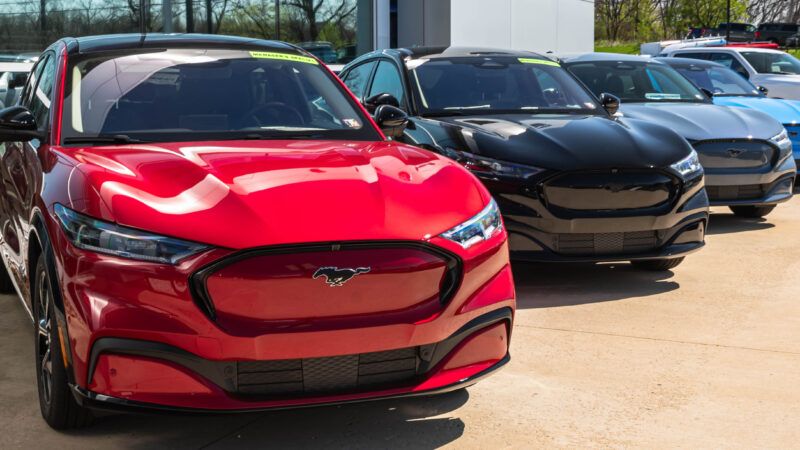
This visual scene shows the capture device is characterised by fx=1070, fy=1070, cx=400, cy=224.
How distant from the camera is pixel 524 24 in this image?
2920 centimetres

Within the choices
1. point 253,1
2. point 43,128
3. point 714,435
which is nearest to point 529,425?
point 714,435

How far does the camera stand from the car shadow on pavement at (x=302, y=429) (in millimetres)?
3912

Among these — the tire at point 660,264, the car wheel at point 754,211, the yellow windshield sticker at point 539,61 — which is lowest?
the car wheel at point 754,211

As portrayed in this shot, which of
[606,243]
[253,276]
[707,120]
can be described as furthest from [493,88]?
[253,276]

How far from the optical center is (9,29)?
14.6 meters

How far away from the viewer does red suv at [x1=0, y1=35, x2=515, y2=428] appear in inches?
134

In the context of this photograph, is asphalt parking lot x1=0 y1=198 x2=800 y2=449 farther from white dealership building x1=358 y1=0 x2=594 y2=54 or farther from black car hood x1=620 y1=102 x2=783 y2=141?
white dealership building x1=358 y1=0 x2=594 y2=54

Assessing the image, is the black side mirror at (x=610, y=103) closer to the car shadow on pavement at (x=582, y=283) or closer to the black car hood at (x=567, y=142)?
the black car hood at (x=567, y=142)

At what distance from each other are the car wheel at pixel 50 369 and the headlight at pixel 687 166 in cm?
411

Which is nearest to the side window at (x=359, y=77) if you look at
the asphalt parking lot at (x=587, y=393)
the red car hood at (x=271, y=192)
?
the asphalt parking lot at (x=587, y=393)

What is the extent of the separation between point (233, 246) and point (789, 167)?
7109mm

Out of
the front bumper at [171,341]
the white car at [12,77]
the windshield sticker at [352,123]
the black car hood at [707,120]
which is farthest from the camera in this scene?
the white car at [12,77]

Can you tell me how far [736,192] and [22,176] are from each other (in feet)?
21.0

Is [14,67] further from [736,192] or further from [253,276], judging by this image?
[253,276]
